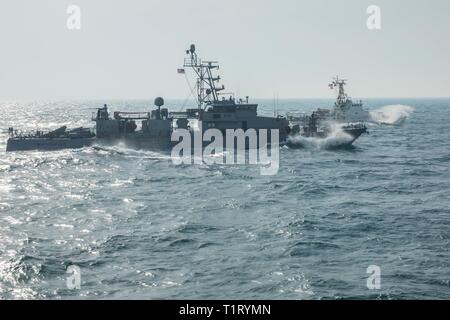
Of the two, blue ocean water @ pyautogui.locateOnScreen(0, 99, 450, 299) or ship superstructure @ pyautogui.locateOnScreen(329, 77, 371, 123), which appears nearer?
blue ocean water @ pyautogui.locateOnScreen(0, 99, 450, 299)

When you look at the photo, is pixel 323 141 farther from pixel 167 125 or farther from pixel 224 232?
pixel 224 232

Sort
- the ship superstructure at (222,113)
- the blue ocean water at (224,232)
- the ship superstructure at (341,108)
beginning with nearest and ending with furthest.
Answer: the blue ocean water at (224,232), the ship superstructure at (222,113), the ship superstructure at (341,108)

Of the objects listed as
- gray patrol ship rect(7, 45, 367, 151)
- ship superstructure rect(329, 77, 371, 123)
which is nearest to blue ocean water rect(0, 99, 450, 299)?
gray patrol ship rect(7, 45, 367, 151)

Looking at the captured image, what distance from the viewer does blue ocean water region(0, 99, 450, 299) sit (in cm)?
2205

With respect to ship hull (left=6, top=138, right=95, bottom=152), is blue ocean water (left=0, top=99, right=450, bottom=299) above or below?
below

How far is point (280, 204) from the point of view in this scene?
1548 inches

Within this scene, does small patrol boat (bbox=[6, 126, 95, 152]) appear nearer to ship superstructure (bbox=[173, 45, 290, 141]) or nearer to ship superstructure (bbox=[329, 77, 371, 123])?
ship superstructure (bbox=[173, 45, 290, 141])

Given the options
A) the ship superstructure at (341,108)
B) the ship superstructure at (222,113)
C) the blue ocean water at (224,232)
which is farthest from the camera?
the ship superstructure at (341,108)

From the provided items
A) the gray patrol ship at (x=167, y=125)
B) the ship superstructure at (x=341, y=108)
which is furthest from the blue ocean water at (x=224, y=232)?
the ship superstructure at (x=341, y=108)

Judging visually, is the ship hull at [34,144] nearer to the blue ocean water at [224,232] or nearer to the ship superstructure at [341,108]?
the blue ocean water at [224,232]

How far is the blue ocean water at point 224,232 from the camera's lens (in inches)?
868

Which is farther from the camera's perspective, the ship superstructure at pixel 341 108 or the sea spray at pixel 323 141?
the ship superstructure at pixel 341 108
